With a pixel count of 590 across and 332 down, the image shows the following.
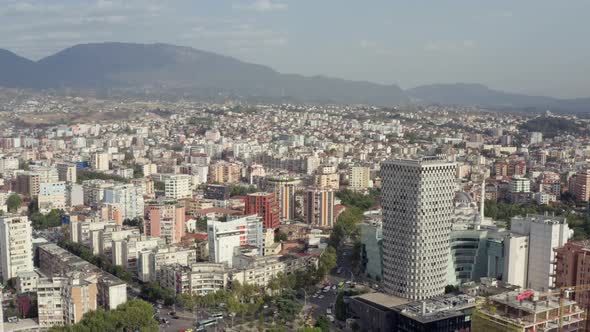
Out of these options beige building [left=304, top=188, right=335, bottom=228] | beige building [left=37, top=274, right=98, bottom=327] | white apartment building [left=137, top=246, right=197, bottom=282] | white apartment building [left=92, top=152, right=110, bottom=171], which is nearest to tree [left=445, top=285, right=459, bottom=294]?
white apartment building [left=137, top=246, right=197, bottom=282]

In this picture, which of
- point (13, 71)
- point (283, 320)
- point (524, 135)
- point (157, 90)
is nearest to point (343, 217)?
point (283, 320)

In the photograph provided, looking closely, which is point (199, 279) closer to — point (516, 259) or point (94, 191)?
point (516, 259)

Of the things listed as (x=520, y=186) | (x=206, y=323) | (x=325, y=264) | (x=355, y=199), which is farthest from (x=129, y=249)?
(x=520, y=186)

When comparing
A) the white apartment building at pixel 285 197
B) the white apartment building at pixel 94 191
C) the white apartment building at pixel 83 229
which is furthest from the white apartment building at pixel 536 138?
the white apartment building at pixel 83 229

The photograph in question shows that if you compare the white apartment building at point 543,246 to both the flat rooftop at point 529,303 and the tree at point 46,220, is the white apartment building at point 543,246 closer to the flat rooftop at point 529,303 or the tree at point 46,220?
the flat rooftop at point 529,303

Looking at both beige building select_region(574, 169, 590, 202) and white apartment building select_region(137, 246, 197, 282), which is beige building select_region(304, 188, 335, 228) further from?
beige building select_region(574, 169, 590, 202)

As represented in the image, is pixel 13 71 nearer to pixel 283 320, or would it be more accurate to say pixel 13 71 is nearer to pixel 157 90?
pixel 157 90
